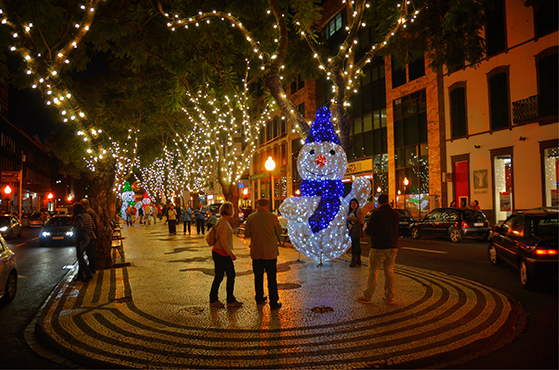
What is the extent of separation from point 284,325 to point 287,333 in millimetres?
310

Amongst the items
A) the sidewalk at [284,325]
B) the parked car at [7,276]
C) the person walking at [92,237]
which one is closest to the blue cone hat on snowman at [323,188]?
the sidewalk at [284,325]

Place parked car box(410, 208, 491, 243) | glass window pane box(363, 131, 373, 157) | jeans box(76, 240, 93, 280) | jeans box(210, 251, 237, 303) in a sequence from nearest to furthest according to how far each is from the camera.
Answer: jeans box(210, 251, 237, 303), jeans box(76, 240, 93, 280), parked car box(410, 208, 491, 243), glass window pane box(363, 131, 373, 157)

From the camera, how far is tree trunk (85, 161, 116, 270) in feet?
35.4

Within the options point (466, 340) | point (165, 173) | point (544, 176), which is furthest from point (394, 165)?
point (165, 173)

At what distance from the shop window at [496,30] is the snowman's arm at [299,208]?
56.5 feet

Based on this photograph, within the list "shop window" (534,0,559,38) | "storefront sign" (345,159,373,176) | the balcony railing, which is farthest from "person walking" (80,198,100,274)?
"storefront sign" (345,159,373,176)

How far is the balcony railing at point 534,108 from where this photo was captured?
18891mm

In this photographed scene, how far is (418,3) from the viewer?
1332 centimetres

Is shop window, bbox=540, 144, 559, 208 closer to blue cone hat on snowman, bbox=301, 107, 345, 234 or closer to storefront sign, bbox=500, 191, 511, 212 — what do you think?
storefront sign, bbox=500, 191, 511, 212

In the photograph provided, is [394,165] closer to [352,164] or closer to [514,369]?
[352,164]

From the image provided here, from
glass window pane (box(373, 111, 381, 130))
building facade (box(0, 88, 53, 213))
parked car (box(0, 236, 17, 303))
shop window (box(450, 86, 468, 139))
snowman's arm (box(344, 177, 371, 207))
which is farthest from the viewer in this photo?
building facade (box(0, 88, 53, 213))

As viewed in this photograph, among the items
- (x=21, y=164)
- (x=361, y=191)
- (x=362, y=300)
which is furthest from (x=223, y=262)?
(x=21, y=164)

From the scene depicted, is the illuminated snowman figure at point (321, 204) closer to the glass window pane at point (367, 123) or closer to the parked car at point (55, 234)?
the parked car at point (55, 234)

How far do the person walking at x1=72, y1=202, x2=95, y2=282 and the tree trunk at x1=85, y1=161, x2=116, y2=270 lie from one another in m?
0.96
